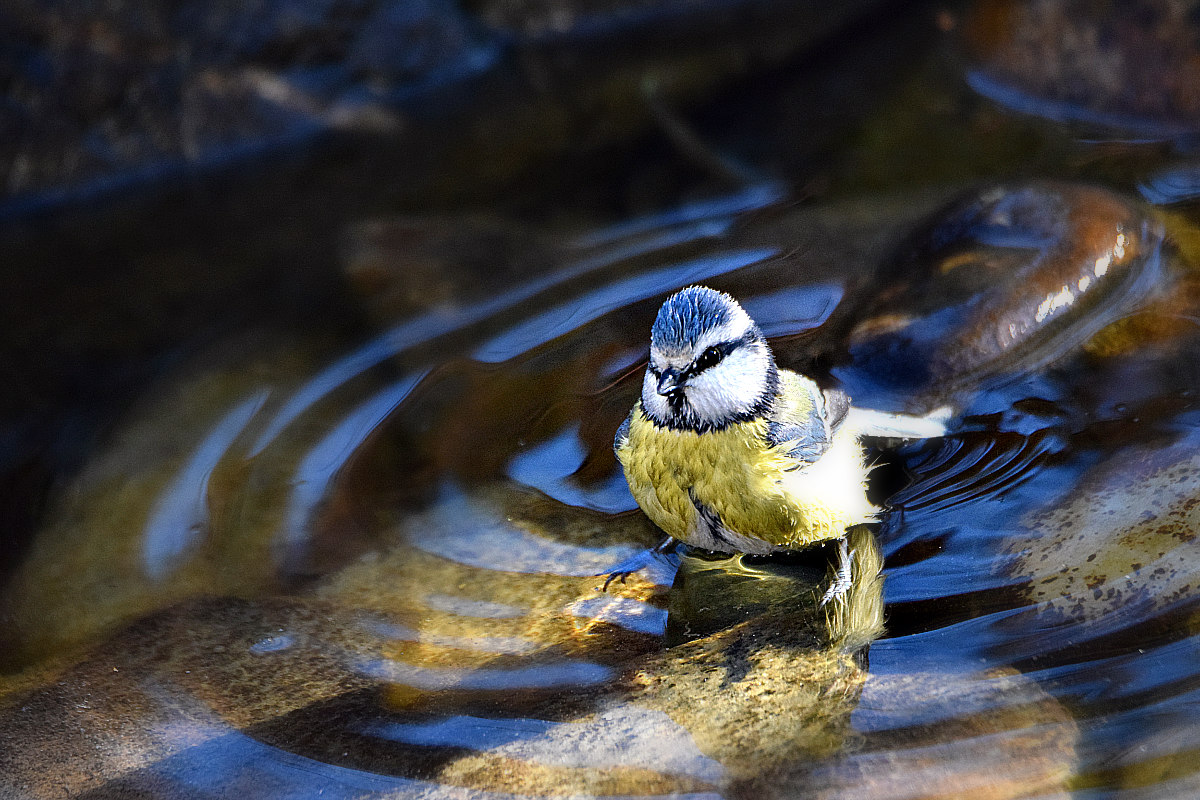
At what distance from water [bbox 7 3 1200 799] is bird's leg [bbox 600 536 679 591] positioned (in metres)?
0.05

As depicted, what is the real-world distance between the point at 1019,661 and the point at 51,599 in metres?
3.31

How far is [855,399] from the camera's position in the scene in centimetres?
433

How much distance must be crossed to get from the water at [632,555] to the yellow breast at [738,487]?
0.19 metres

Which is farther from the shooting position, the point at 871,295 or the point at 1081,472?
the point at 871,295

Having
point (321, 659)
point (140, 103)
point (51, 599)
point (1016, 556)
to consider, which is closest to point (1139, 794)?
point (1016, 556)

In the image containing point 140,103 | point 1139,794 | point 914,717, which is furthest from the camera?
point 140,103

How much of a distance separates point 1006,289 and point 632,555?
2.00 m

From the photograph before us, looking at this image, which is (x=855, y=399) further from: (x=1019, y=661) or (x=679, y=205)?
(x=679, y=205)

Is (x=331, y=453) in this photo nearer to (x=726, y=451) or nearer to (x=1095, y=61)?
(x=726, y=451)

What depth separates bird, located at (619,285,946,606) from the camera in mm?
3400

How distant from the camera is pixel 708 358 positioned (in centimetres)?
346

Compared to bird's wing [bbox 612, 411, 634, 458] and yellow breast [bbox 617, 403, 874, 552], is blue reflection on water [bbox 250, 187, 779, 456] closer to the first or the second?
bird's wing [bbox 612, 411, 634, 458]

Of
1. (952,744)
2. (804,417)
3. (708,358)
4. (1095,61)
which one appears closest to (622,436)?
(708,358)

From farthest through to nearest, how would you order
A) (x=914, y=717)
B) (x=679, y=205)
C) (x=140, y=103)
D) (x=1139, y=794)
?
(x=140, y=103) < (x=679, y=205) < (x=914, y=717) < (x=1139, y=794)
